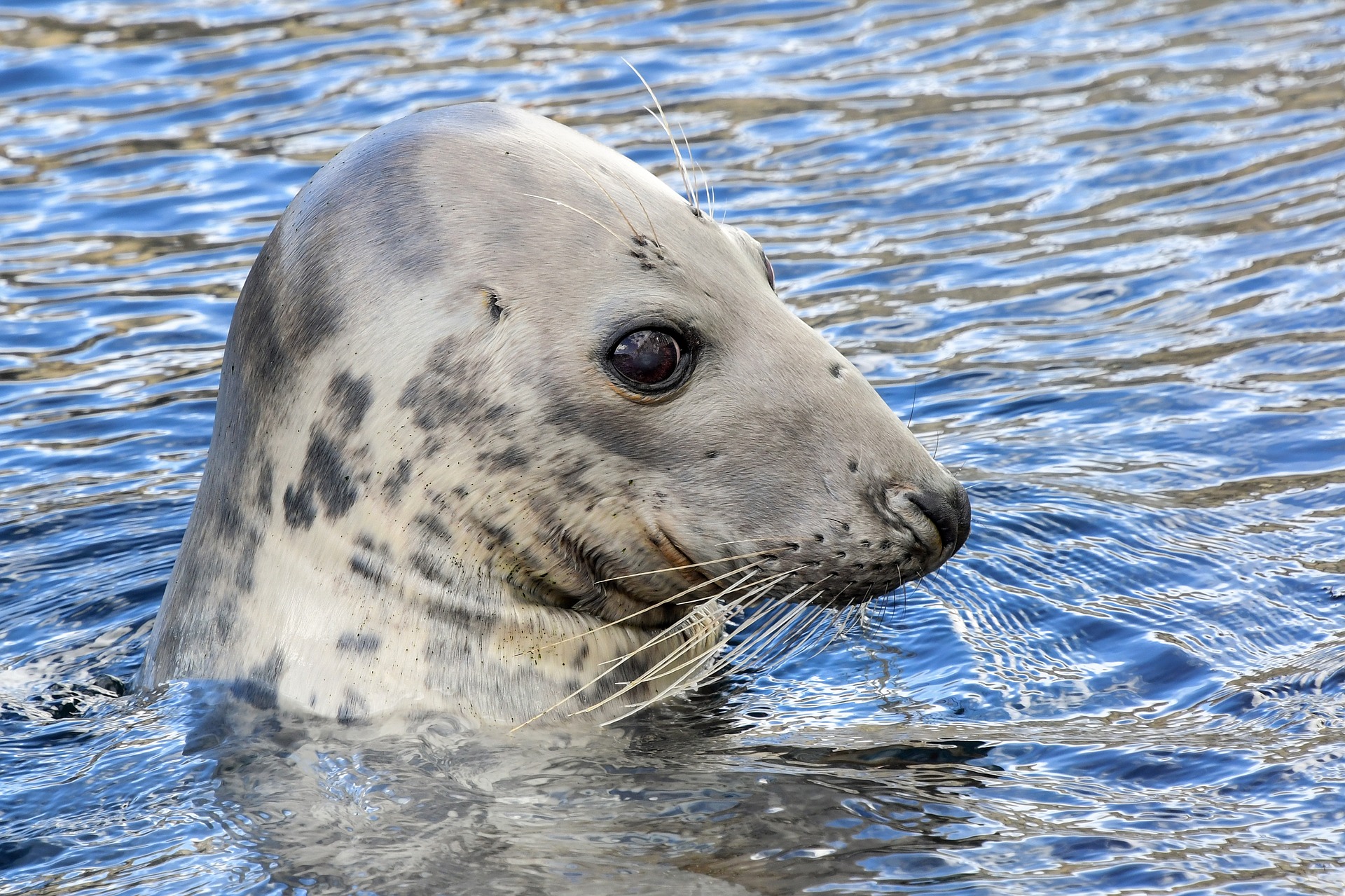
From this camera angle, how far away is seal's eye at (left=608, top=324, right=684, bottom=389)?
4.01 meters

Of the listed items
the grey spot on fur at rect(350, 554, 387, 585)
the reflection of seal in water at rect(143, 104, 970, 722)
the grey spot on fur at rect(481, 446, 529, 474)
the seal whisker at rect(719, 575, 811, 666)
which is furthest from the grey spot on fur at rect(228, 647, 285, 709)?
the seal whisker at rect(719, 575, 811, 666)

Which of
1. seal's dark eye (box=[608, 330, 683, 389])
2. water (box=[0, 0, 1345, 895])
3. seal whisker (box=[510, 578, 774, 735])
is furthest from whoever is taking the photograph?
seal whisker (box=[510, 578, 774, 735])

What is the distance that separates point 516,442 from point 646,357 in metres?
0.34

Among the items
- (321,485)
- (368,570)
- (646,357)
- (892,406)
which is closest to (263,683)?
(368,570)

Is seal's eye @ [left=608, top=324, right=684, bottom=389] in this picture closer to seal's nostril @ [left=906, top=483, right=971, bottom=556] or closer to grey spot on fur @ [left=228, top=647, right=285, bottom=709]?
seal's nostril @ [left=906, top=483, right=971, bottom=556]

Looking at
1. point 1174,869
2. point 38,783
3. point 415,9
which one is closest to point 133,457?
point 38,783

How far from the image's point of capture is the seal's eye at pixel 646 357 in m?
4.01

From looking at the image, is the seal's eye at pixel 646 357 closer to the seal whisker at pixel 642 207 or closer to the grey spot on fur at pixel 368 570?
the seal whisker at pixel 642 207

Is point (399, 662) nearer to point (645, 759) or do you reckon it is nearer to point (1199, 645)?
point (645, 759)

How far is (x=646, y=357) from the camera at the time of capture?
4.01 m

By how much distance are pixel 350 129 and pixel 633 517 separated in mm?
6612

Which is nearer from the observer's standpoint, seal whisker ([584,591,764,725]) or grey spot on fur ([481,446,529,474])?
grey spot on fur ([481,446,529,474])

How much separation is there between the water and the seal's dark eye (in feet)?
2.72

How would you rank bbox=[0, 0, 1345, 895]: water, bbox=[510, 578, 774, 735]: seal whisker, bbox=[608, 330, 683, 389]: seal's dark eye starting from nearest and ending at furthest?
bbox=[0, 0, 1345, 895]: water → bbox=[608, 330, 683, 389]: seal's dark eye → bbox=[510, 578, 774, 735]: seal whisker
